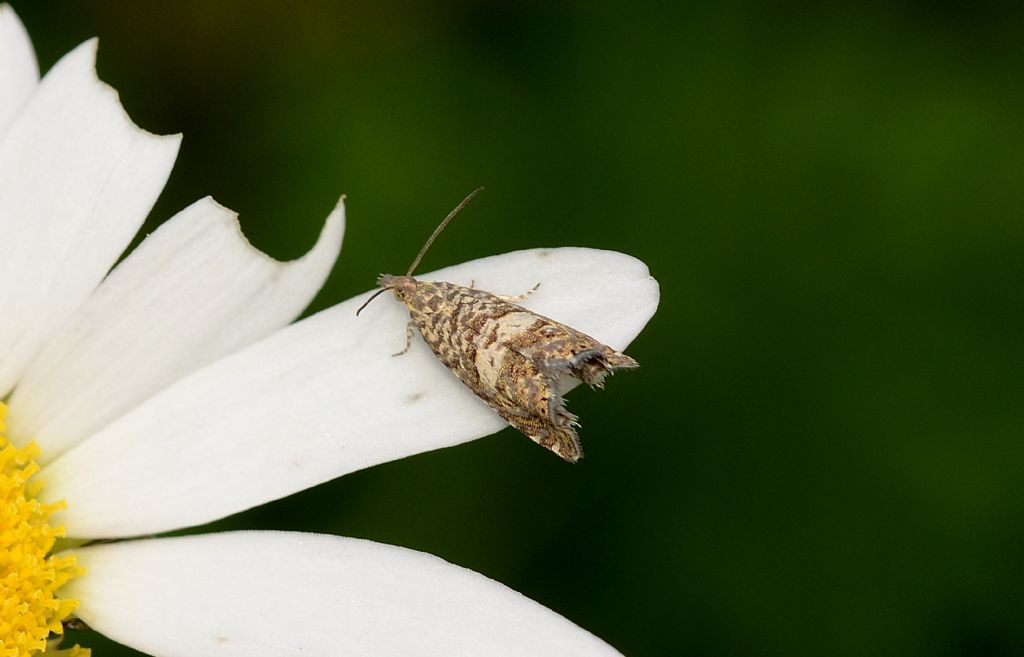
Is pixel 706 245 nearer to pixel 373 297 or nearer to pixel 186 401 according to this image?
pixel 373 297

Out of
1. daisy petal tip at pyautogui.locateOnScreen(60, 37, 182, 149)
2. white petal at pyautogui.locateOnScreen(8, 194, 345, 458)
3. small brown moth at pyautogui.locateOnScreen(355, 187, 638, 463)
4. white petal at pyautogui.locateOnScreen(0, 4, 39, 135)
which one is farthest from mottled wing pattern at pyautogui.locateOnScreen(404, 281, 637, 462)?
white petal at pyautogui.locateOnScreen(0, 4, 39, 135)

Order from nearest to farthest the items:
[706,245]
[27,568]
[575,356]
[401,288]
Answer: [575,356] → [27,568] → [401,288] → [706,245]

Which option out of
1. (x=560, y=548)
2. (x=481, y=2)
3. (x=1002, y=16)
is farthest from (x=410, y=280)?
(x=1002, y=16)

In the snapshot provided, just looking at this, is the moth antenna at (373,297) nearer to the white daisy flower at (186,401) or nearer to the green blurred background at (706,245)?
the white daisy flower at (186,401)

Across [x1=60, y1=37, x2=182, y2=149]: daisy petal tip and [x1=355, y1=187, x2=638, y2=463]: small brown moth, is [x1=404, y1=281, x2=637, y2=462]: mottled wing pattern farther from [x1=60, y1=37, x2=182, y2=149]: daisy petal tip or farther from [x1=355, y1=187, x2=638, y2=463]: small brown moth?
[x1=60, y1=37, x2=182, y2=149]: daisy petal tip

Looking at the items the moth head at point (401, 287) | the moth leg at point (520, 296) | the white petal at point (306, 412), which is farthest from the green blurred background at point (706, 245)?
the moth leg at point (520, 296)

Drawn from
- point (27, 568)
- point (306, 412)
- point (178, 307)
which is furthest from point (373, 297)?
point (27, 568)
